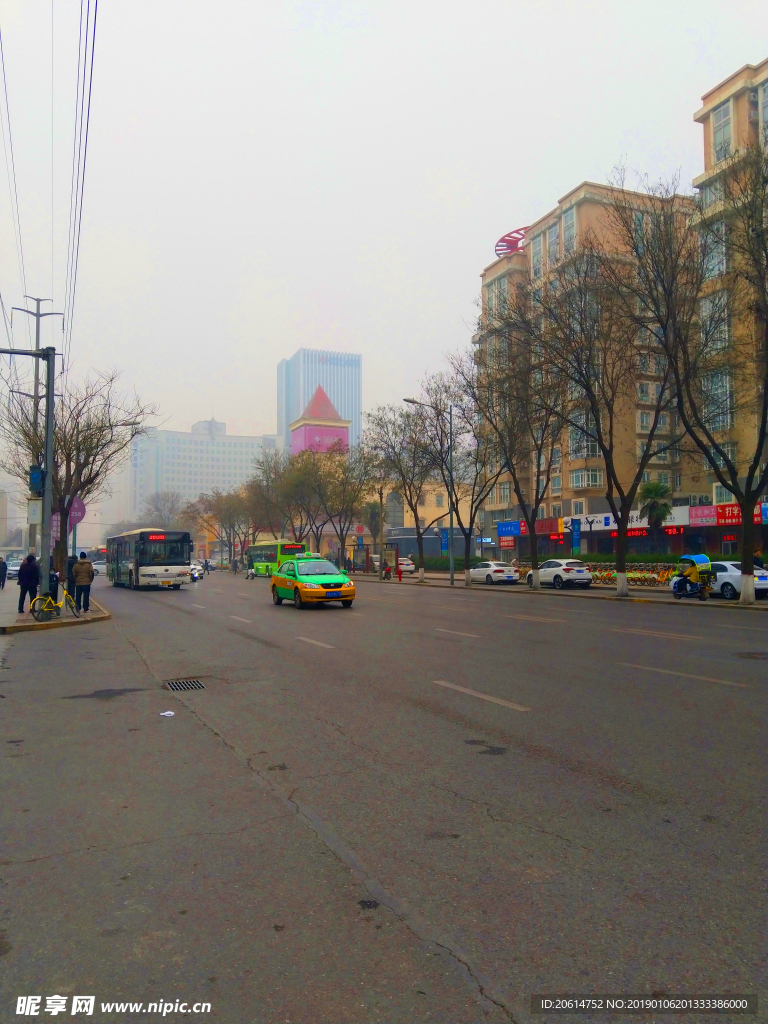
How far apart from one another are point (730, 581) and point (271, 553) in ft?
Result: 133

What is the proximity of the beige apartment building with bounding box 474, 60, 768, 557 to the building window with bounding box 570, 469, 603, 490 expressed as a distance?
89 mm

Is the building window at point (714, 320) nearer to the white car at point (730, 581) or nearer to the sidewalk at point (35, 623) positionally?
the white car at point (730, 581)

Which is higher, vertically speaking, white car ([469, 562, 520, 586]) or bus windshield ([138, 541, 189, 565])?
bus windshield ([138, 541, 189, 565])

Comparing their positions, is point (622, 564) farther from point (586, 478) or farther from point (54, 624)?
point (586, 478)

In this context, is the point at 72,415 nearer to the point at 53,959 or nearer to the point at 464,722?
the point at 464,722

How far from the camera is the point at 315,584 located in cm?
2450

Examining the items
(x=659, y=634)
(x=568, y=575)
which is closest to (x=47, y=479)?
(x=659, y=634)

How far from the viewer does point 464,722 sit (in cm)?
812

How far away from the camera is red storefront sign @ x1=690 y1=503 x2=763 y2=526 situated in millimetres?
48956

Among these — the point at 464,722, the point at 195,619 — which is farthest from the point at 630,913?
the point at 195,619

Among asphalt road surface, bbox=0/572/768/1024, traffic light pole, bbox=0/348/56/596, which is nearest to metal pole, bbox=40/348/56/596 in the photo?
traffic light pole, bbox=0/348/56/596

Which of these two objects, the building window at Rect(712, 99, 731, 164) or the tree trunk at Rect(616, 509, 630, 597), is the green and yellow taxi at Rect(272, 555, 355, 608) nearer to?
the tree trunk at Rect(616, 509, 630, 597)

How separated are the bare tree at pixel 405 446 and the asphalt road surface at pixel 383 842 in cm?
3861

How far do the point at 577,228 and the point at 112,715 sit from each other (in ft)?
225
